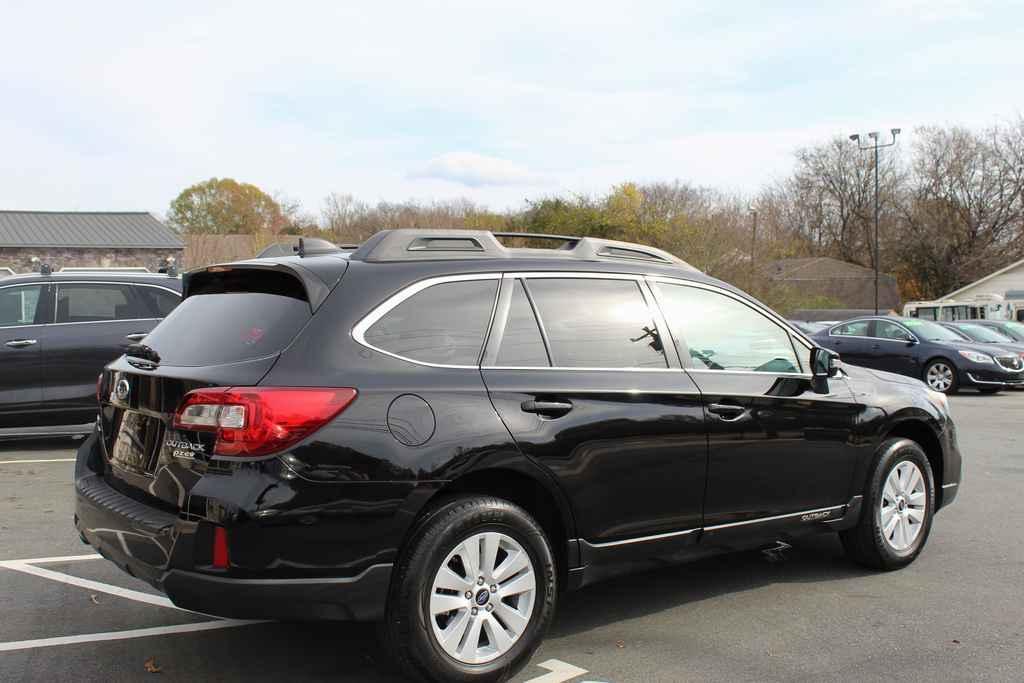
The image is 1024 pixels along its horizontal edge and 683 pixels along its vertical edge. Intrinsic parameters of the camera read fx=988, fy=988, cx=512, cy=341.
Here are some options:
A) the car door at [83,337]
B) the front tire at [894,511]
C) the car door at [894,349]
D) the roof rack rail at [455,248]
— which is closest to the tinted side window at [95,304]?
the car door at [83,337]

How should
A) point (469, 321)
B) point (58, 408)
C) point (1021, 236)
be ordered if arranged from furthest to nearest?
point (1021, 236) < point (58, 408) < point (469, 321)

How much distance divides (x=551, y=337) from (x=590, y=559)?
96 centimetres

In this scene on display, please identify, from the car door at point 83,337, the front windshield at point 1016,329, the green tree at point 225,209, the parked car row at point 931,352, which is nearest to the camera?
the car door at point 83,337

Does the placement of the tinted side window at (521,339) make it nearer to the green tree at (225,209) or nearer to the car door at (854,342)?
the car door at (854,342)

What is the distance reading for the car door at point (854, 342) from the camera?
19.9 meters

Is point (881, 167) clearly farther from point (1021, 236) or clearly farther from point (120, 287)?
point (120, 287)

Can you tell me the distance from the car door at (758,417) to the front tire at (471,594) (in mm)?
1129

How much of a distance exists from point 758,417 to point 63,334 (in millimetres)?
7307

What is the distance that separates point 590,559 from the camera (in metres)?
4.18

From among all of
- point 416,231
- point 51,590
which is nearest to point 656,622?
point 416,231

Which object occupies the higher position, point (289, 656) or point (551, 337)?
point (551, 337)

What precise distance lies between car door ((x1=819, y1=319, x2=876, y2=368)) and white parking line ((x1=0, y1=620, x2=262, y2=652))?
1711 centimetres

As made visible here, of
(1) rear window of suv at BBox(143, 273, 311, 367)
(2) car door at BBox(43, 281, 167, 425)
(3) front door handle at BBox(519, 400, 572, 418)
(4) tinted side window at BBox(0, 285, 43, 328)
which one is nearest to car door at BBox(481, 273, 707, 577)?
(3) front door handle at BBox(519, 400, 572, 418)

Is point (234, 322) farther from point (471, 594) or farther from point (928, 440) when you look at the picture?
point (928, 440)
